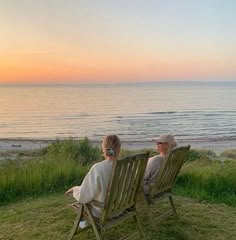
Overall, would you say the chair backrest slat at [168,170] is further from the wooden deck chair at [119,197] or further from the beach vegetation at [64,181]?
the beach vegetation at [64,181]

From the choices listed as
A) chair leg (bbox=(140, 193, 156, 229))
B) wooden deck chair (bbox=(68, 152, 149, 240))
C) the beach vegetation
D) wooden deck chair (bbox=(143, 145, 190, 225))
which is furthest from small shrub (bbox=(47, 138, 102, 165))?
wooden deck chair (bbox=(68, 152, 149, 240))

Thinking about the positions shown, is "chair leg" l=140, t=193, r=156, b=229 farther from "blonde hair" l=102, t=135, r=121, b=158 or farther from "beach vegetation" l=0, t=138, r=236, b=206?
"beach vegetation" l=0, t=138, r=236, b=206

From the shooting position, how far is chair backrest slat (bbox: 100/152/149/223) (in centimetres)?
332

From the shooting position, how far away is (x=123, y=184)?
349cm

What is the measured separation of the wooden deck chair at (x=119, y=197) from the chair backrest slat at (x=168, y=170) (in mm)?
478

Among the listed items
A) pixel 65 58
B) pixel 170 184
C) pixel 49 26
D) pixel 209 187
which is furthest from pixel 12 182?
pixel 65 58

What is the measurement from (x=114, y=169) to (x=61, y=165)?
384 cm

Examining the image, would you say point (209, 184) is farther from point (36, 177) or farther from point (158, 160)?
point (36, 177)

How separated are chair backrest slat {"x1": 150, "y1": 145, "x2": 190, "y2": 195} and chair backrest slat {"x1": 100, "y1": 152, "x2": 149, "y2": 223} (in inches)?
18.9

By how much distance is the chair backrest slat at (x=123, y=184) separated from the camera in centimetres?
332

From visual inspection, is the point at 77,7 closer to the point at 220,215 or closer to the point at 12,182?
the point at 12,182

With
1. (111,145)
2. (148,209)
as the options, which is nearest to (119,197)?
(111,145)

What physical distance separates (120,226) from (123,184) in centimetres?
117

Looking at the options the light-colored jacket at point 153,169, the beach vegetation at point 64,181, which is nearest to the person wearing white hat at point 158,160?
the light-colored jacket at point 153,169
